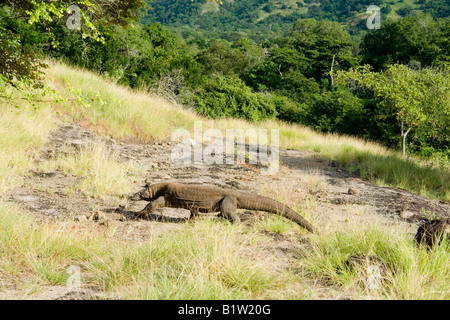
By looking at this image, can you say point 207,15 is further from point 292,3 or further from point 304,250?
point 304,250

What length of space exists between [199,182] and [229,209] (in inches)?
104

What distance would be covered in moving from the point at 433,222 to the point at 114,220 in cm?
356

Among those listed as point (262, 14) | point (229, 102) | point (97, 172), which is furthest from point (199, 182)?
point (262, 14)

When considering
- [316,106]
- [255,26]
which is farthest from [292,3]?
[316,106]

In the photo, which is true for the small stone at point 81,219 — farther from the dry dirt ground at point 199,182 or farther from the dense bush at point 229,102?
the dense bush at point 229,102

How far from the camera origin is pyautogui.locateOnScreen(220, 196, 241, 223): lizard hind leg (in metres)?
4.70

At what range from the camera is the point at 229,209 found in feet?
15.8

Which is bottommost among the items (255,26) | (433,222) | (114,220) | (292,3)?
(114,220)

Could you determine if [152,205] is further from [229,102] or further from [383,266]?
[229,102]

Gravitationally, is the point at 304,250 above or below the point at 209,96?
below

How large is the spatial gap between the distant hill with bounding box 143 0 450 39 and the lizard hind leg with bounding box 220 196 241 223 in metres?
109

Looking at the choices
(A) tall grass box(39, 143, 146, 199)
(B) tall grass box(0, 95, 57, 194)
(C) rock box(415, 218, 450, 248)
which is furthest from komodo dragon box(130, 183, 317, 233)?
(B) tall grass box(0, 95, 57, 194)

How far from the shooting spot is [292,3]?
17775 centimetres

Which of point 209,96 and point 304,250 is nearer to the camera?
point 304,250
